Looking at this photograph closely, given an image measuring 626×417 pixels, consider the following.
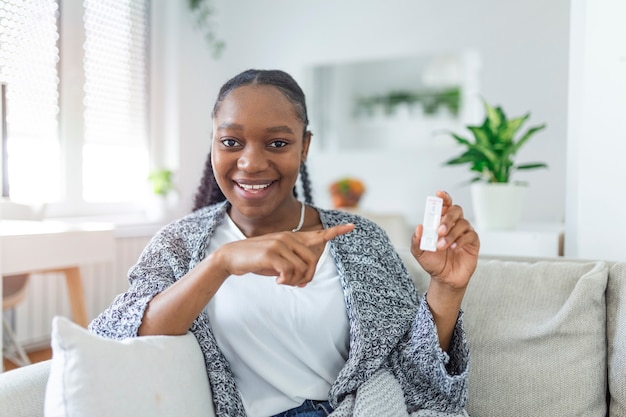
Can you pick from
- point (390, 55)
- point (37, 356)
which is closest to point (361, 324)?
point (37, 356)

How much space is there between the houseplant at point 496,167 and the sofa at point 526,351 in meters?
0.58

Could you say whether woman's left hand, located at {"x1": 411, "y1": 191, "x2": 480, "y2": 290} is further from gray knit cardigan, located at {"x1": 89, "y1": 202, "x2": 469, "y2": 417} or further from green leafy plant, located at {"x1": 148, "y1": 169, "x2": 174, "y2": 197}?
green leafy plant, located at {"x1": 148, "y1": 169, "x2": 174, "y2": 197}

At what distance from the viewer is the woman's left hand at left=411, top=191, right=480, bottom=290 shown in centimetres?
108

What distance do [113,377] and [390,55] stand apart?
3347 mm

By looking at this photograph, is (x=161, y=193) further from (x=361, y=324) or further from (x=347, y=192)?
(x=361, y=324)

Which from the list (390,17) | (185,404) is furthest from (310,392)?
(390,17)

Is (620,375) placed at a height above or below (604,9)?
below

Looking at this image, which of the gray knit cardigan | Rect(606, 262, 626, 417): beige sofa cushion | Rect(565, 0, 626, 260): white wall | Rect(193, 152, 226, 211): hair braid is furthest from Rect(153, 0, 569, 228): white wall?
the gray knit cardigan

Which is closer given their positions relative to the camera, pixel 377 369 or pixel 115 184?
pixel 377 369

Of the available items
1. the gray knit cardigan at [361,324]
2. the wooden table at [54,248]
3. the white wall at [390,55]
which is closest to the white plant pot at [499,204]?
the gray knit cardigan at [361,324]

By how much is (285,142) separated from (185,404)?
1.68 ft

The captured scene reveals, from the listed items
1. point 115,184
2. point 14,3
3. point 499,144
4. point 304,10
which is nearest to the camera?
point 499,144

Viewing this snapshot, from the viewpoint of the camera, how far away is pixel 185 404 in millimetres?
999

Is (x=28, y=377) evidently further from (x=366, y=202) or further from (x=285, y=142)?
(x=366, y=202)
